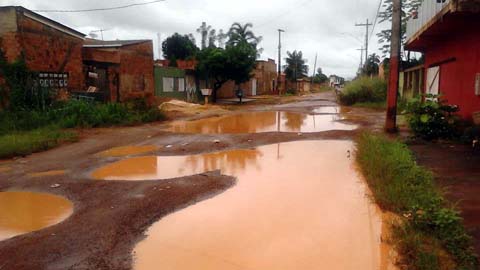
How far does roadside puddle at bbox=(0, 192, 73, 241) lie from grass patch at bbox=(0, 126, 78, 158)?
3.53 m

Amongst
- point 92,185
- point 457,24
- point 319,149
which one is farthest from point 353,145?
point 92,185

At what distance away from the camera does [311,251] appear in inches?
167

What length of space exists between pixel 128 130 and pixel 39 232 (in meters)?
9.64

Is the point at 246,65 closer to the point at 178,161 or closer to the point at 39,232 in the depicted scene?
the point at 178,161

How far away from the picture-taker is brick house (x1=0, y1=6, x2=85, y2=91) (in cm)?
1491

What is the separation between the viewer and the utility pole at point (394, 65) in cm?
1184

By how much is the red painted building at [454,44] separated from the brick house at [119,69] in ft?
36.1

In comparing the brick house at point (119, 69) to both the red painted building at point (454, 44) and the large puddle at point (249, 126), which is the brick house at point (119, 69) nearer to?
the large puddle at point (249, 126)

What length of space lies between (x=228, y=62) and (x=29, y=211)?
77.2ft

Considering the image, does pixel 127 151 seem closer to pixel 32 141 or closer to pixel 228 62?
pixel 32 141

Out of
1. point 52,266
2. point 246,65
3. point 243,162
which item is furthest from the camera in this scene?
point 246,65

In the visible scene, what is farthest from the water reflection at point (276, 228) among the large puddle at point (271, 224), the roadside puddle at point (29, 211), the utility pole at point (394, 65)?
the utility pole at point (394, 65)

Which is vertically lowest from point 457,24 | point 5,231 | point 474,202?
point 5,231

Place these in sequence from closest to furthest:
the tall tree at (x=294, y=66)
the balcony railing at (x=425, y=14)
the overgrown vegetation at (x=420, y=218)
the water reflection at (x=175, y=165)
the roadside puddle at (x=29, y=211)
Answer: the overgrown vegetation at (x=420, y=218) → the roadside puddle at (x=29, y=211) → the water reflection at (x=175, y=165) → the balcony railing at (x=425, y=14) → the tall tree at (x=294, y=66)
